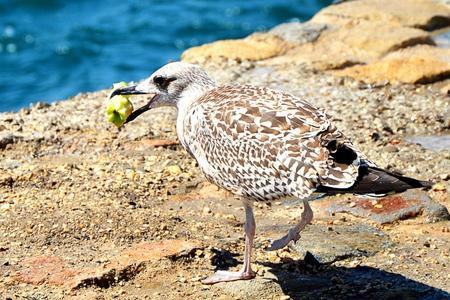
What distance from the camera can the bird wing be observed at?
561 centimetres

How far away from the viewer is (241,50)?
1038 centimetres

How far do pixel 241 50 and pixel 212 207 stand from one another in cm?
356

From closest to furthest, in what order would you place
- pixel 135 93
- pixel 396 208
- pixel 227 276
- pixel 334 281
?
1. pixel 227 276
2. pixel 334 281
3. pixel 135 93
4. pixel 396 208

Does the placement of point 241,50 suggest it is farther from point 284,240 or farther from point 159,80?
point 284,240

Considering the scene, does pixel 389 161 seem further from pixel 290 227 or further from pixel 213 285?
pixel 213 285

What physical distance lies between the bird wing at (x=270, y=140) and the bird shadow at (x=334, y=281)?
2.18ft

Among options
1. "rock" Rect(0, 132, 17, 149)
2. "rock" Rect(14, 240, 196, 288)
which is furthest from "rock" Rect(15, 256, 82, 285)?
"rock" Rect(0, 132, 17, 149)

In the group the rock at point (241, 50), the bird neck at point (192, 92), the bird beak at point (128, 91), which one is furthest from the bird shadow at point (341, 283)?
the rock at point (241, 50)

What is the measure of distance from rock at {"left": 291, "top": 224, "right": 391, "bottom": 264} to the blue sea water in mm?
11097

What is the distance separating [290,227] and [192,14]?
14899 mm

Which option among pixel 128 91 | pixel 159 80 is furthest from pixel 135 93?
pixel 159 80

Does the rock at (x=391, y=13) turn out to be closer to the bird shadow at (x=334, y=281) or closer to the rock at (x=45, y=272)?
the bird shadow at (x=334, y=281)

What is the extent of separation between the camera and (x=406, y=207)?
7.00 meters

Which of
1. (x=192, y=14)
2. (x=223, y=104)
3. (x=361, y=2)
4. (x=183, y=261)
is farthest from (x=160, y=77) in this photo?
(x=192, y=14)
